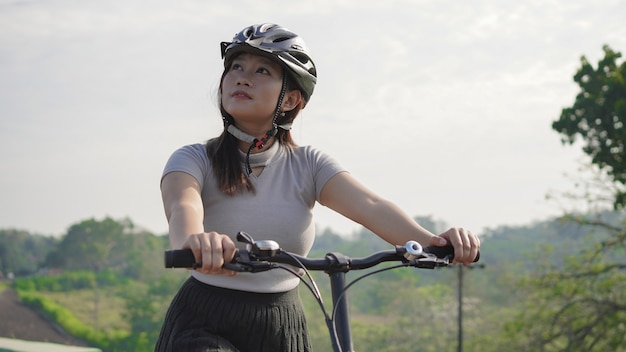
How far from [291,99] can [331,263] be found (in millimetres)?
1248

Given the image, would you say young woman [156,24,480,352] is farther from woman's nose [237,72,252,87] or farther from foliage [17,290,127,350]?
foliage [17,290,127,350]

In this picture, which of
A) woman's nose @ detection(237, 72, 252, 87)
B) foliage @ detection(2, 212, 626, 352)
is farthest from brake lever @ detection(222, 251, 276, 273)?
foliage @ detection(2, 212, 626, 352)

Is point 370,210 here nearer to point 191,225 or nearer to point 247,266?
point 191,225

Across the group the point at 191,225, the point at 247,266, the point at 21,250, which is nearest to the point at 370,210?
the point at 191,225

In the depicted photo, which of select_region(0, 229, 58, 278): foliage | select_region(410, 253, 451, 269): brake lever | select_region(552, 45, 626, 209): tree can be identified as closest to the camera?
select_region(410, 253, 451, 269): brake lever

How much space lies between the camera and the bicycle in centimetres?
240

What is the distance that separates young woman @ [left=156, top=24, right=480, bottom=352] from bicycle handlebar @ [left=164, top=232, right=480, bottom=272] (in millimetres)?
313

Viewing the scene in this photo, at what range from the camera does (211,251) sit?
2398mm

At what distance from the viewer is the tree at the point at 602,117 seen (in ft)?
82.5

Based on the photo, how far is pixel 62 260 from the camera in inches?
2724

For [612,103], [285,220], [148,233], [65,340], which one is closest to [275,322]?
[285,220]

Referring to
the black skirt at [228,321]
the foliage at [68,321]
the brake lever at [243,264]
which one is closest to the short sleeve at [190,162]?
the black skirt at [228,321]

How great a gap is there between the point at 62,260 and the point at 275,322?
69.3 meters

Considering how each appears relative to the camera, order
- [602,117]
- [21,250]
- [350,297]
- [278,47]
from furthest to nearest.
A: [21,250]
[350,297]
[602,117]
[278,47]
